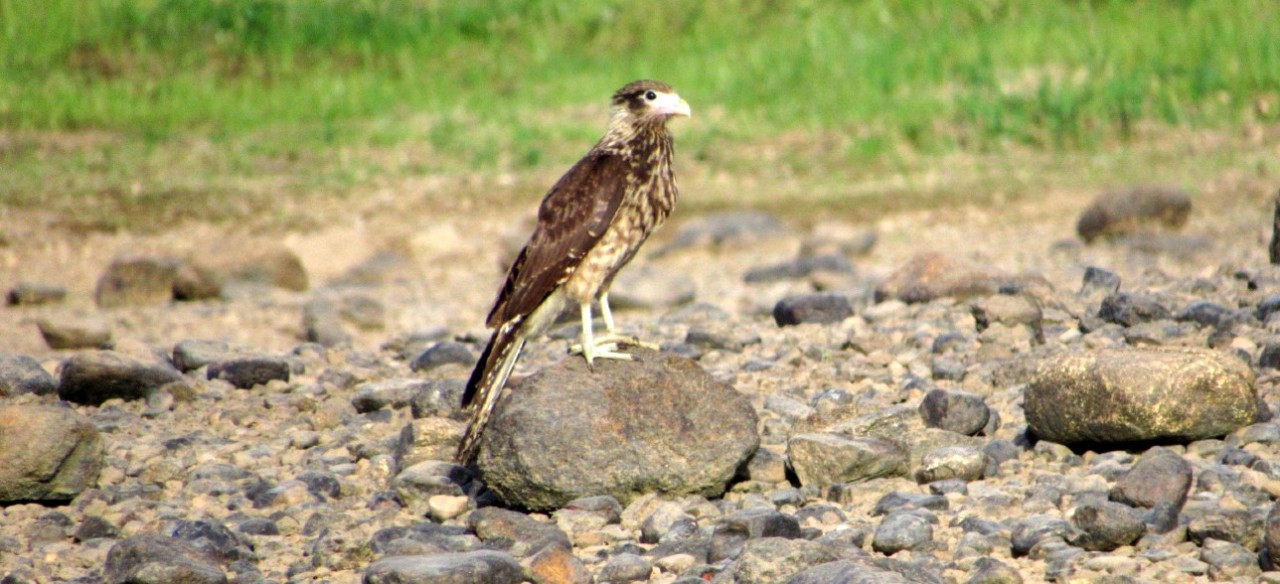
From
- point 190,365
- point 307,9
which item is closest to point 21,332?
point 190,365

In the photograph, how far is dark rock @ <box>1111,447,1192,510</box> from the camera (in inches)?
186

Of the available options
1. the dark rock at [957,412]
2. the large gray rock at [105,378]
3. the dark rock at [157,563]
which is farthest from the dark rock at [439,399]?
the dark rock at [957,412]

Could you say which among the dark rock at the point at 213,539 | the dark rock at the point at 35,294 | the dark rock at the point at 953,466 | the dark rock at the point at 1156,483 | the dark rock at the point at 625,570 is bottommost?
the dark rock at the point at 213,539

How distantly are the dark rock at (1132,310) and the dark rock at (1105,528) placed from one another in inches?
106

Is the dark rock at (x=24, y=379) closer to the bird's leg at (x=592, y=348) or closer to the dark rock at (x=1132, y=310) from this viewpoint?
the bird's leg at (x=592, y=348)

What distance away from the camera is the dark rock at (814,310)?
26.2ft

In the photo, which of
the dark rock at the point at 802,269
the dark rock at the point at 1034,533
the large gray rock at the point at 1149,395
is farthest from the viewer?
the dark rock at the point at 802,269

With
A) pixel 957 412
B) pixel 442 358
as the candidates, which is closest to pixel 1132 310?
pixel 957 412

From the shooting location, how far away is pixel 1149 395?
5.14 metres

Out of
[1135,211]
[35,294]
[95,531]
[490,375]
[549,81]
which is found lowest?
[95,531]

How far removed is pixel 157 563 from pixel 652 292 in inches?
218

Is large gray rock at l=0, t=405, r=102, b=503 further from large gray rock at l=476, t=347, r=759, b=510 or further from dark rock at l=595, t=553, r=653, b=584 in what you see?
dark rock at l=595, t=553, r=653, b=584

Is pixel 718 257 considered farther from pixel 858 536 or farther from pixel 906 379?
pixel 858 536

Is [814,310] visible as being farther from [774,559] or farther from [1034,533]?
[774,559]
